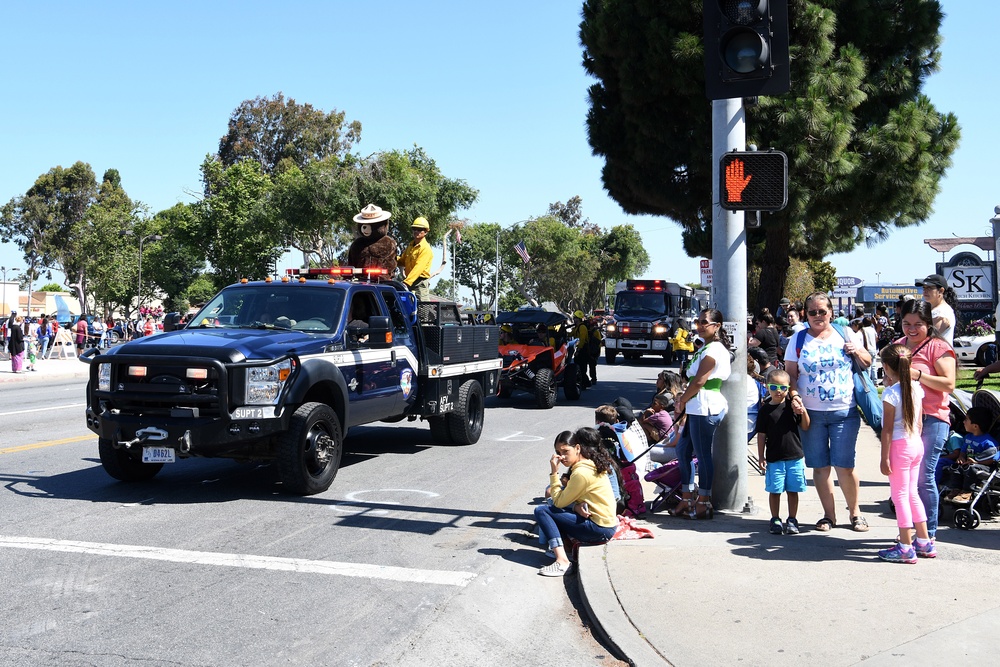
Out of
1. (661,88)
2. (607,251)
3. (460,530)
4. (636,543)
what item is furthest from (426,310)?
(607,251)

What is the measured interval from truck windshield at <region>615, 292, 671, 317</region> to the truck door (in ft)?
79.7

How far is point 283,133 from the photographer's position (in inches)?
2653

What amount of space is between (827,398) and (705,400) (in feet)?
3.15

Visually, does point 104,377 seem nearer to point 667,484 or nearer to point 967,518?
point 667,484

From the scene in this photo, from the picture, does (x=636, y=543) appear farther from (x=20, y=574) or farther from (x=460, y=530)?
(x=20, y=574)

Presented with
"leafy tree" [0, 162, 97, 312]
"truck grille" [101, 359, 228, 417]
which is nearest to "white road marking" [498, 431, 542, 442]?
"truck grille" [101, 359, 228, 417]

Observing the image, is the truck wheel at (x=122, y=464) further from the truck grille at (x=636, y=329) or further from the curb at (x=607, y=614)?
the truck grille at (x=636, y=329)

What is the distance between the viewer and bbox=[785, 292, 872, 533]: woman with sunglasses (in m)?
6.98

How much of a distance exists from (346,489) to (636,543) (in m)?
3.38

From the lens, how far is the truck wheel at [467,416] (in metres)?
12.0

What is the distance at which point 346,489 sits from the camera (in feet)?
30.0

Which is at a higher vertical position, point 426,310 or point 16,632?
point 426,310

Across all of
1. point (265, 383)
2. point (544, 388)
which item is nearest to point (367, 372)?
point (265, 383)

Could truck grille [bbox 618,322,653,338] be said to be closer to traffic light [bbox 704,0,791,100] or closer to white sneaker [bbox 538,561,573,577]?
traffic light [bbox 704,0,791,100]
